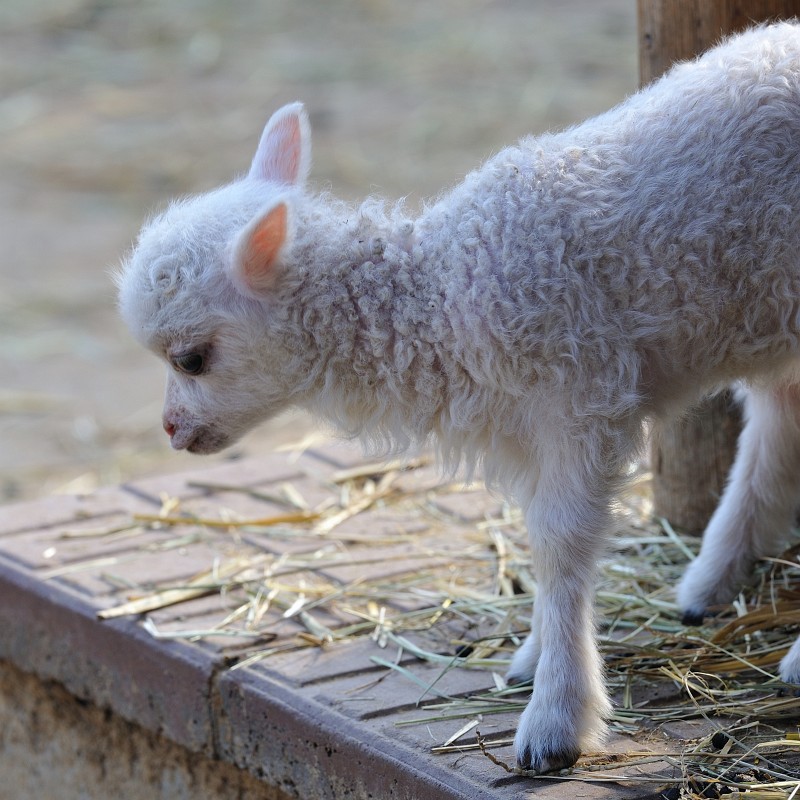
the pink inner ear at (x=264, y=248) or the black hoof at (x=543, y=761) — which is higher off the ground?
the pink inner ear at (x=264, y=248)

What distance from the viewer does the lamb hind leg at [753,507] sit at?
4043mm

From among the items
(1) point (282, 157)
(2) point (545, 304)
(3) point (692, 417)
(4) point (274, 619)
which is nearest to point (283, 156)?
(1) point (282, 157)

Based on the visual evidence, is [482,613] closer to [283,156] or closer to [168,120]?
[283,156]

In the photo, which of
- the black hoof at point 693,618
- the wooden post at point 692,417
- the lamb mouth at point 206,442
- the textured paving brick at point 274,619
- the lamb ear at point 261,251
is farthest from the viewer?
the wooden post at point 692,417

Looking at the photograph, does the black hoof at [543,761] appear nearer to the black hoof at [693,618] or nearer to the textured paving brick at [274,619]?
the textured paving brick at [274,619]

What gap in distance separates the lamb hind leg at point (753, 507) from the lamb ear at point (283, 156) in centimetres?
142

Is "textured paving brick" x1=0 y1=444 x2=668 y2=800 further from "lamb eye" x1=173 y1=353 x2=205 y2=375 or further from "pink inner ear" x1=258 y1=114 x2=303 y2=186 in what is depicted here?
"pink inner ear" x1=258 y1=114 x2=303 y2=186

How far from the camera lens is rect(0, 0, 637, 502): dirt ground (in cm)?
754

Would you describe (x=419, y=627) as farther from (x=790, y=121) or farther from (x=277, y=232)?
(x=790, y=121)

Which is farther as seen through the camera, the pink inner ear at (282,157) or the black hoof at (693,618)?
the black hoof at (693,618)

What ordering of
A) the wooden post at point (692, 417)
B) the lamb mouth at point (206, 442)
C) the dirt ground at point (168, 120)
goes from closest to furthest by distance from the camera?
the lamb mouth at point (206, 442), the wooden post at point (692, 417), the dirt ground at point (168, 120)

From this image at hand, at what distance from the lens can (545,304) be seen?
126 inches

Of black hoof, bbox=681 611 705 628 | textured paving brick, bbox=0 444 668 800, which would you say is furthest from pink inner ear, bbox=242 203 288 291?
black hoof, bbox=681 611 705 628

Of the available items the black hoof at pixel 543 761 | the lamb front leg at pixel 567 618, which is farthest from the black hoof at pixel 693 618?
the black hoof at pixel 543 761
